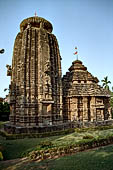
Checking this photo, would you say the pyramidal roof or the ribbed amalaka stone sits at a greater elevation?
the pyramidal roof

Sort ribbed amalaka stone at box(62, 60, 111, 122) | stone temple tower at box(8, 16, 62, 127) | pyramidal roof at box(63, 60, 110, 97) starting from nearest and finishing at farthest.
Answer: stone temple tower at box(8, 16, 62, 127), ribbed amalaka stone at box(62, 60, 111, 122), pyramidal roof at box(63, 60, 110, 97)

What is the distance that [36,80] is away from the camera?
16984mm

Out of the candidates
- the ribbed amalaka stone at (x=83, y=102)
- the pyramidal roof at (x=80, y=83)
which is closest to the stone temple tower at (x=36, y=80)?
the ribbed amalaka stone at (x=83, y=102)

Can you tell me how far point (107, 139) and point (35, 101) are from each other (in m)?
9.20

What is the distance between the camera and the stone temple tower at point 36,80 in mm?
15961

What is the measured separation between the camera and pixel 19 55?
19062 mm

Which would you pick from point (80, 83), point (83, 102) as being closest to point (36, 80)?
point (80, 83)

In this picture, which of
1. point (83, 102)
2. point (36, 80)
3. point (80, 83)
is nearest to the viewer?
point (36, 80)

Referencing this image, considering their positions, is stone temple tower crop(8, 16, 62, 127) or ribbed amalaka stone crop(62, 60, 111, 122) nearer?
stone temple tower crop(8, 16, 62, 127)

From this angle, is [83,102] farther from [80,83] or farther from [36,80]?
[36,80]

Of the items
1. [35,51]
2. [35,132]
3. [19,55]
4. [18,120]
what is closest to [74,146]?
[35,132]

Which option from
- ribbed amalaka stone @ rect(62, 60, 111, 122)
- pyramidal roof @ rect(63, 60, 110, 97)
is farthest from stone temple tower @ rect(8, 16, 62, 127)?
pyramidal roof @ rect(63, 60, 110, 97)

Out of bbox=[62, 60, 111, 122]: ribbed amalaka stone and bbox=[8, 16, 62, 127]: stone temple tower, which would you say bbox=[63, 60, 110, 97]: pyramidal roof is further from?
bbox=[8, 16, 62, 127]: stone temple tower

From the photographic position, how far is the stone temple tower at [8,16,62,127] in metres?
16.0
